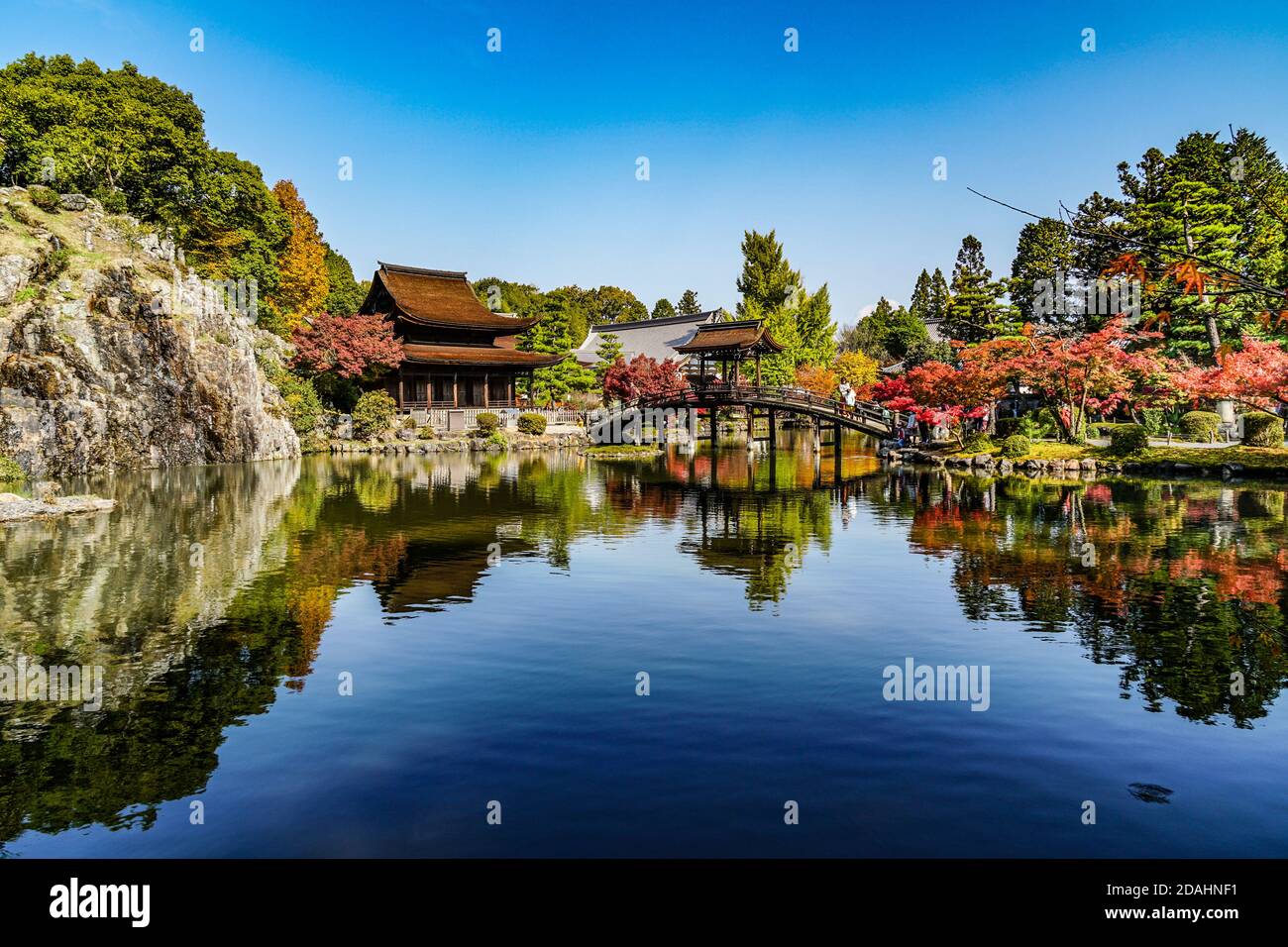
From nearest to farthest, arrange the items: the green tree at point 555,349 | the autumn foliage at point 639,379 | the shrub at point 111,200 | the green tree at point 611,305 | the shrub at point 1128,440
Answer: the shrub at point 1128,440, the shrub at point 111,200, the autumn foliage at point 639,379, the green tree at point 555,349, the green tree at point 611,305

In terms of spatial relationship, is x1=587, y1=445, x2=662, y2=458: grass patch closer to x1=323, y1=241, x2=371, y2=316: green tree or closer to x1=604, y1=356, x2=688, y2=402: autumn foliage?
x1=604, y1=356, x2=688, y2=402: autumn foliage

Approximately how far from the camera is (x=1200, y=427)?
136 ft

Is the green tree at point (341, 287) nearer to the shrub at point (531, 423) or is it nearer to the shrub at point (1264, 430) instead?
the shrub at point (531, 423)

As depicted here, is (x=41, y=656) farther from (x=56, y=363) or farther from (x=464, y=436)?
(x=464, y=436)

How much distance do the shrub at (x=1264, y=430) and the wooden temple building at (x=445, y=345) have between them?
4173 centimetres

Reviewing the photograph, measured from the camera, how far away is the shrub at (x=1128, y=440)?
1513 inches

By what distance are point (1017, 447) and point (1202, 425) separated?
31.4 ft

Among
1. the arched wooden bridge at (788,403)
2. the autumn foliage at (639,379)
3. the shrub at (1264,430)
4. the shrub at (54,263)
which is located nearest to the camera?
the shrub at (54,263)

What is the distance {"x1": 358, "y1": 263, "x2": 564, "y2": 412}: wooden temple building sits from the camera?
5644 cm

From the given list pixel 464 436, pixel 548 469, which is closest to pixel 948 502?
pixel 548 469

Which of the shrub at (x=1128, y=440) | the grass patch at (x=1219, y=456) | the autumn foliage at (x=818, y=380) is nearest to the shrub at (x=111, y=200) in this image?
the shrub at (x=1128, y=440)

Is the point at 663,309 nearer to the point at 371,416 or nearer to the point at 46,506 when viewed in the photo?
the point at 371,416
